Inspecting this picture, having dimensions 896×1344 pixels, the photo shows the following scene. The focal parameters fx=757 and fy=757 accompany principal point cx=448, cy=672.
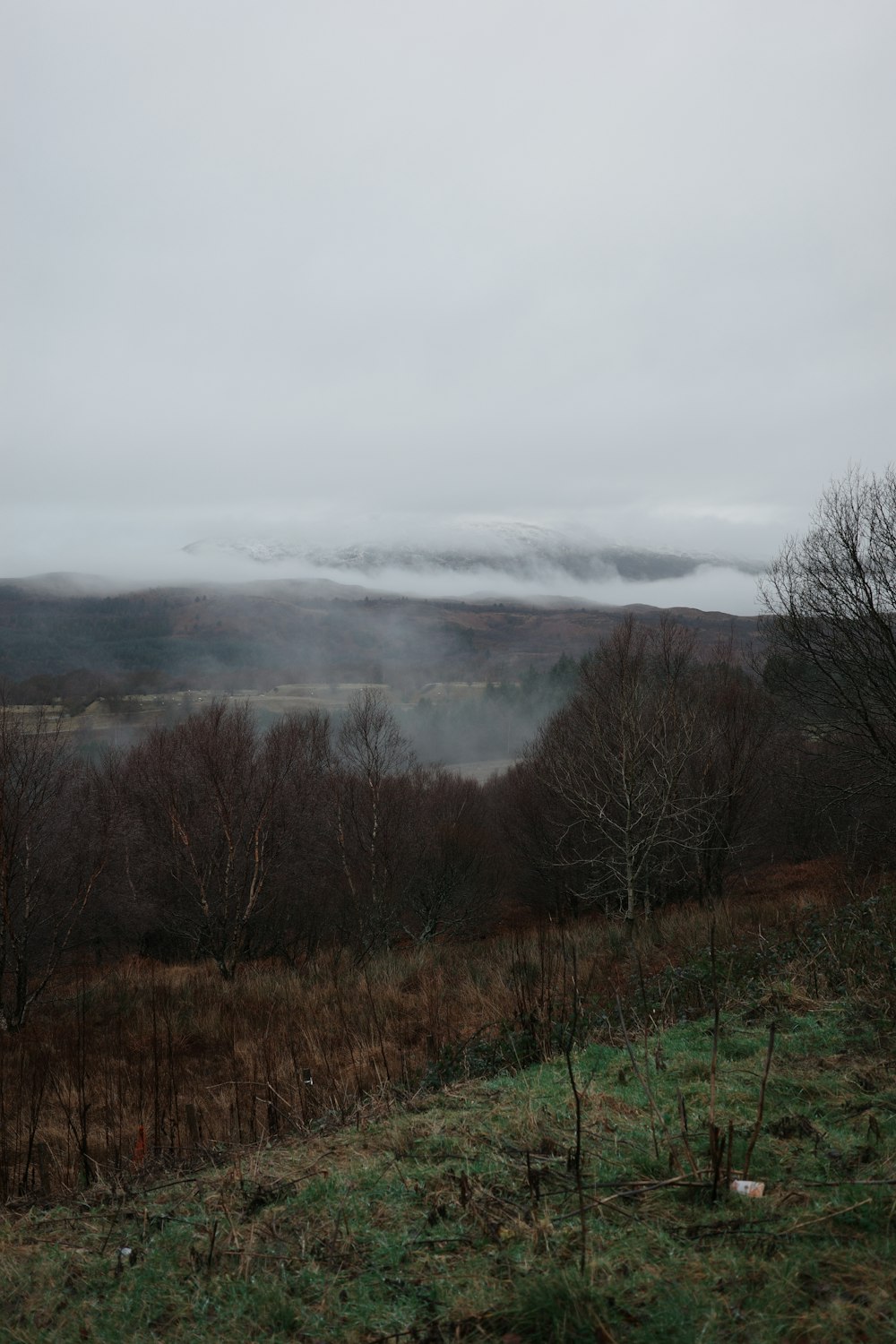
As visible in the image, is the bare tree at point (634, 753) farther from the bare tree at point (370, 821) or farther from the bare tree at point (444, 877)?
the bare tree at point (444, 877)

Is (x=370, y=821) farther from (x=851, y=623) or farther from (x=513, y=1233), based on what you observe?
(x=513, y=1233)

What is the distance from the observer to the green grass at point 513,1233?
2.46 m

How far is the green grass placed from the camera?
2.46m

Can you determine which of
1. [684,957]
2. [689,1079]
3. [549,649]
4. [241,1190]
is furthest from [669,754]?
[549,649]

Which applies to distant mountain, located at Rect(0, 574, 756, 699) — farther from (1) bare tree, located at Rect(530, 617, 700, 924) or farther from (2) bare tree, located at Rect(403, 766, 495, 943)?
(1) bare tree, located at Rect(530, 617, 700, 924)

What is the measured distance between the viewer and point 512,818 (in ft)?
112

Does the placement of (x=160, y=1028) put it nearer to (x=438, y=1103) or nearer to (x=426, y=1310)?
(x=438, y=1103)

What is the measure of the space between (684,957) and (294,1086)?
510 centimetres

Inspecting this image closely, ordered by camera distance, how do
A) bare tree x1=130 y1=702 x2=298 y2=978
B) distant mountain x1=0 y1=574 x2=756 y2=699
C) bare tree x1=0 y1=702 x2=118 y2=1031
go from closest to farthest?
1. bare tree x1=0 y1=702 x2=118 y2=1031
2. bare tree x1=130 y1=702 x2=298 y2=978
3. distant mountain x1=0 y1=574 x2=756 y2=699

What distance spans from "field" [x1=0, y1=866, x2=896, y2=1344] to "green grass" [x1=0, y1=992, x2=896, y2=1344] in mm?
11

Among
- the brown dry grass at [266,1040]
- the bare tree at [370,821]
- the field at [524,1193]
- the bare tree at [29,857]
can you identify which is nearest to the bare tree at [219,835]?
the bare tree at [370,821]

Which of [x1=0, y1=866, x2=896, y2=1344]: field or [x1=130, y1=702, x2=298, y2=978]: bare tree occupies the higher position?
[x1=0, y1=866, x2=896, y2=1344]: field

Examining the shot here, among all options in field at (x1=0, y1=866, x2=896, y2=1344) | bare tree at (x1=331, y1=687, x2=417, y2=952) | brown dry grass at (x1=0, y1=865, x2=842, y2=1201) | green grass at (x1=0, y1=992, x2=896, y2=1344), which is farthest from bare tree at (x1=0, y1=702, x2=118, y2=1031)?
green grass at (x1=0, y1=992, x2=896, y2=1344)

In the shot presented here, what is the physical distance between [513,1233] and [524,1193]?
0.33m
